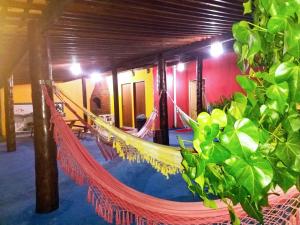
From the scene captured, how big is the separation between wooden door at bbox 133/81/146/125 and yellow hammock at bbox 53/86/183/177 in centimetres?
720

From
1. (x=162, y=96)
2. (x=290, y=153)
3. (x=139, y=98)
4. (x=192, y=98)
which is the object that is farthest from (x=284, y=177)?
(x=139, y=98)

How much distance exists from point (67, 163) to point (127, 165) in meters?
2.50

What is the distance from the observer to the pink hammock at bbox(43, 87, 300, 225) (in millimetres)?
925

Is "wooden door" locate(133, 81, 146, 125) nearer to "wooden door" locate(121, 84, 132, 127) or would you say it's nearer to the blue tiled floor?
"wooden door" locate(121, 84, 132, 127)

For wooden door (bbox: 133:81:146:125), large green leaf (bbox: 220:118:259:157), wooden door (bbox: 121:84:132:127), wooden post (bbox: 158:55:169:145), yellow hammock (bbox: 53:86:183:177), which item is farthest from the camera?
wooden door (bbox: 121:84:132:127)

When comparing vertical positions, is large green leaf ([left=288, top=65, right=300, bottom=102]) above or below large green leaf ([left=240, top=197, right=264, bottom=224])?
above

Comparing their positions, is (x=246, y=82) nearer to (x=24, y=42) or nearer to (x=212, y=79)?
(x=24, y=42)

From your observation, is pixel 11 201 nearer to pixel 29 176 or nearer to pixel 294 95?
pixel 29 176

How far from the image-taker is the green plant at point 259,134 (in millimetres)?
410

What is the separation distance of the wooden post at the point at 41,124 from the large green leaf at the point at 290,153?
2600 mm

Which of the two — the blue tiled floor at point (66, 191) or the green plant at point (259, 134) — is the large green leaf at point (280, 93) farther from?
the blue tiled floor at point (66, 191)

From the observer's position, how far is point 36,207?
2.73 m

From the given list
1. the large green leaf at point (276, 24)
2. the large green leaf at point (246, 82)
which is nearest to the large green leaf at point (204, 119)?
the large green leaf at point (246, 82)

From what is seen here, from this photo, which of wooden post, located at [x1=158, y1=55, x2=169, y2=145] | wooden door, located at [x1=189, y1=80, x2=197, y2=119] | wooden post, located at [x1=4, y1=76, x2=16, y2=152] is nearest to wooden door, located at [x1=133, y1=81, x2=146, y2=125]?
wooden door, located at [x1=189, y1=80, x2=197, y2=119]
